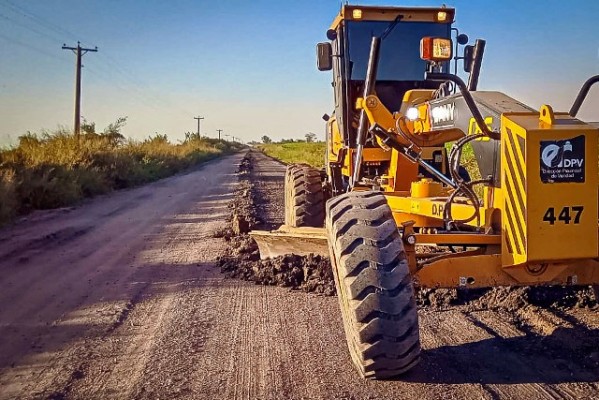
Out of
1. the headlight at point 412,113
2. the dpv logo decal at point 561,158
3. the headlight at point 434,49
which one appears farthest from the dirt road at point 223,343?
the headlight at point 434,49

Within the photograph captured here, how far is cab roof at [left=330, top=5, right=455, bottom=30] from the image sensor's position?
823 centimetres

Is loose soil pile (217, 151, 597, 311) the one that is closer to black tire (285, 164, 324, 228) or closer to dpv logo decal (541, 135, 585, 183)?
black tire (285, 164, 324, 228)

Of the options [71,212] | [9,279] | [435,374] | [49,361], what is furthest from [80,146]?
[435,374]

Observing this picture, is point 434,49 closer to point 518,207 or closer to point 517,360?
point 518,207

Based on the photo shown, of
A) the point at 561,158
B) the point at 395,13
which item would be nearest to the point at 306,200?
the point at 395,13

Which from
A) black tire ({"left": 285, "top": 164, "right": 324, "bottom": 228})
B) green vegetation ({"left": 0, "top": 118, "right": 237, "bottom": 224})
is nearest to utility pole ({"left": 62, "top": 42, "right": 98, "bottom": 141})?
green vegetation ({"left": 0, "top": 118, "right": 237, "bottom": 224})

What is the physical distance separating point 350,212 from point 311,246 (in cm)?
270

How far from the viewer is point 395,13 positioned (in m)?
8.31

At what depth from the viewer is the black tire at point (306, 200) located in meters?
9.22

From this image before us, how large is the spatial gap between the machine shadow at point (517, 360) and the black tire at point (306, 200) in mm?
4423

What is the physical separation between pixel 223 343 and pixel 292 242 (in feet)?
7.66

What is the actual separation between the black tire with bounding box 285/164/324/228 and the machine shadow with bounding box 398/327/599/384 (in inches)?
174

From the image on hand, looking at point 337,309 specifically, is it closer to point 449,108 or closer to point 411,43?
point 449,108

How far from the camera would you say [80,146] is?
23.6m
